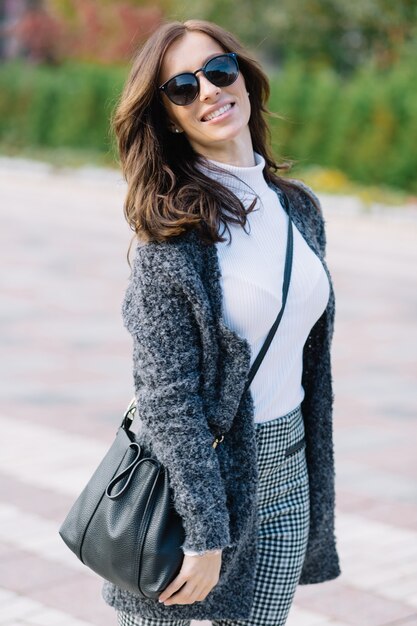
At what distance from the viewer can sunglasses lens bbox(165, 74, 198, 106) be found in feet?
8.20

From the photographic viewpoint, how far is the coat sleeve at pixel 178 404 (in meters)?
2.30

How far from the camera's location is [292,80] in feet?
66.9

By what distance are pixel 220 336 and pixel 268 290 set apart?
15 centimetres

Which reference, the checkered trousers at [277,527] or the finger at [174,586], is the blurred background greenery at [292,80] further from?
the finger at [174,586]

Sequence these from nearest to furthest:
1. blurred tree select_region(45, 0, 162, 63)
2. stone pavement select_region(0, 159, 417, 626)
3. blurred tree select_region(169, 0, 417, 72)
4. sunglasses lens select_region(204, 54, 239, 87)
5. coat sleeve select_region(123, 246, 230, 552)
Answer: coat sleeve select_region(123, 246, 230, 552) → sunglasses lens select_region(204, 54, 239, 87) → stone pavement select_region(0, 159, 417, 626) → blurred tree select_region(169, 0, 417, 72) → blurred tree select_region(45, 0, 162, 63)

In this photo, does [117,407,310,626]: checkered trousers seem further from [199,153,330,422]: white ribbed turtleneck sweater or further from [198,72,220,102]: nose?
[198,72,220,102]: nose

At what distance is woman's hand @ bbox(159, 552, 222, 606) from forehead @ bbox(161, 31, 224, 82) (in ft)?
3.30

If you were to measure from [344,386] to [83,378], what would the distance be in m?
1.64

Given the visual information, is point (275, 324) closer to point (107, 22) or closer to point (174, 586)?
point (174, 586)

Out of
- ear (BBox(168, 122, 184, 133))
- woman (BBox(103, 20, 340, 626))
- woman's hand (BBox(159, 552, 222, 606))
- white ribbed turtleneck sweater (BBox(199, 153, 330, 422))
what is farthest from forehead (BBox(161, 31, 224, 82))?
woman's hand (BBox(159, 552, 222, 606))

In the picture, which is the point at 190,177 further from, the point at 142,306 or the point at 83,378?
the point at 83,378

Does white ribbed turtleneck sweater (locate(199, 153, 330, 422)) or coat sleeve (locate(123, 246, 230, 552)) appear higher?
white ribbed turtleneck sweater (locate(199, 153, 330, 422))

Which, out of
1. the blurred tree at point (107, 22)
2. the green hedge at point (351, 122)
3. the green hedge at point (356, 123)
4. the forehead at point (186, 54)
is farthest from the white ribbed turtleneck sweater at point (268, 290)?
the blurred tree at point (107, 22)

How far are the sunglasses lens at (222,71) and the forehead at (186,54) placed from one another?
21 millimetres
